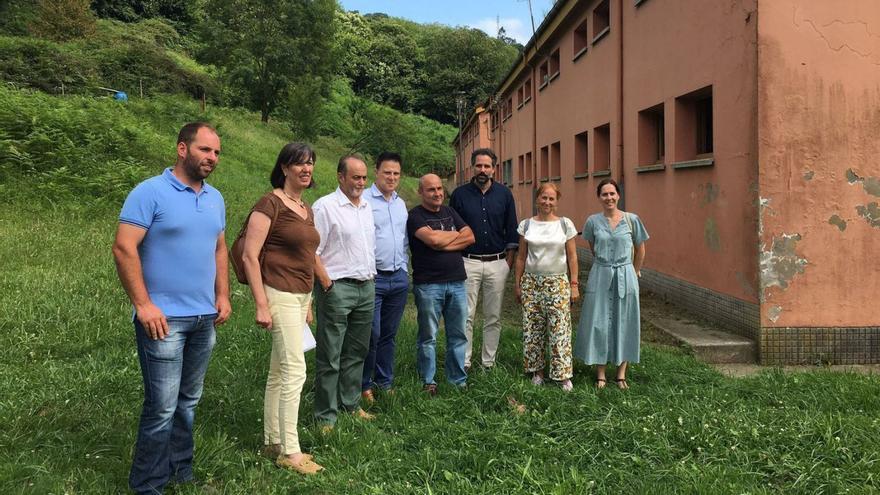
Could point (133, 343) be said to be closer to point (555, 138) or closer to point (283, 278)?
point (283, 278)

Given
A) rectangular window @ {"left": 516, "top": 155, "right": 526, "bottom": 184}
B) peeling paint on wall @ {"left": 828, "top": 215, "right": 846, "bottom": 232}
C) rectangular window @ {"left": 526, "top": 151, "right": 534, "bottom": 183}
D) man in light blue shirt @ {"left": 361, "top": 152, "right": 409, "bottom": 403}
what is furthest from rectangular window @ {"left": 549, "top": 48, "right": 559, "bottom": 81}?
man in light blue shirt @ {"left": 361, "top": 152, "right": 409, "bottom": 403}

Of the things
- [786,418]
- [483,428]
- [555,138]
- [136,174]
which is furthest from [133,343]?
[555,138]

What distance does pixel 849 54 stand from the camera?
5.77 metres

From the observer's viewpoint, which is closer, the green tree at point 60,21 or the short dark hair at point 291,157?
the short dark hair at point 291,157

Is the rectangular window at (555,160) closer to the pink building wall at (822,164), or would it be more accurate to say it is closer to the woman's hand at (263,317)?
the pink building wall at (822,164)

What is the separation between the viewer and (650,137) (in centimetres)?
943

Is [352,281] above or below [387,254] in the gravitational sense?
below

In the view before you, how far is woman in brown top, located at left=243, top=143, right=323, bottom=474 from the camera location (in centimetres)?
321

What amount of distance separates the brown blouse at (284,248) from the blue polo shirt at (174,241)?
431mm

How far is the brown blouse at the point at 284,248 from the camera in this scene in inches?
130

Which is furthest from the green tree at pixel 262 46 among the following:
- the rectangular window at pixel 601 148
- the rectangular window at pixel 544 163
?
the rectangular window at pixel 601 148

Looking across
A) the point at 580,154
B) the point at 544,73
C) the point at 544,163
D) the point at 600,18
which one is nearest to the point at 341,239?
the point at 600,18

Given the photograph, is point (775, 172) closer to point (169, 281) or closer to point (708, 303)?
point (708, 303)

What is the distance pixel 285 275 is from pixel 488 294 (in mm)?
2189
